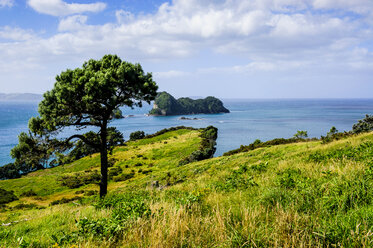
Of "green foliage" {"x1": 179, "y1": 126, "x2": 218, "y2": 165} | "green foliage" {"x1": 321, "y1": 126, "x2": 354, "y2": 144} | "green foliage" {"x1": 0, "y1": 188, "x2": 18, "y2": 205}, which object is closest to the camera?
"green foliage" {"x1": 321, "y1": 126, "x2": 354, "y2": 144}

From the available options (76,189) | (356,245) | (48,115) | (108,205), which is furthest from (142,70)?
(76,189)

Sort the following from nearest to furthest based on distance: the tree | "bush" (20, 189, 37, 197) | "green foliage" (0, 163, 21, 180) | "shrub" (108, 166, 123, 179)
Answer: the tree < "bush" (20, 189, 37, 197) < "shrub" (108, 166, 123, 179) < "green foliage" (0, 163, 21, 180)

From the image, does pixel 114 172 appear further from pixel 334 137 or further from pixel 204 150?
pixel 334 137

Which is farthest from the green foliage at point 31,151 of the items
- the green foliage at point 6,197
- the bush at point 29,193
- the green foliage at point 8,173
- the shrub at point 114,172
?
the green foliage at point 8,173

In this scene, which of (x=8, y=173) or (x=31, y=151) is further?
(x=8, y=173)

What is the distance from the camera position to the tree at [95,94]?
17609 millimetres

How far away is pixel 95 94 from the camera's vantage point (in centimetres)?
1783

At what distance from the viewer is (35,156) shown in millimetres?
17375

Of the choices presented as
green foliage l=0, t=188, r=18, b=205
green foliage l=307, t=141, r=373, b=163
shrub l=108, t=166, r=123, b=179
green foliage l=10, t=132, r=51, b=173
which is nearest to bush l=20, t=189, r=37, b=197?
green foliage l=0, t=188, r=18, b=205

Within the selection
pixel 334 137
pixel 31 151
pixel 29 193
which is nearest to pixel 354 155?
pixel 334 137

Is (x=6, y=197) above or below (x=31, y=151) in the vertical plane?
below

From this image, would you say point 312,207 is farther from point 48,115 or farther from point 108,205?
point 48,115

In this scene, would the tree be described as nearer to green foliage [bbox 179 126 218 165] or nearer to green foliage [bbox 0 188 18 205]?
green foliage [bbox 0 188 18 205]

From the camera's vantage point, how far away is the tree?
57.8ft
